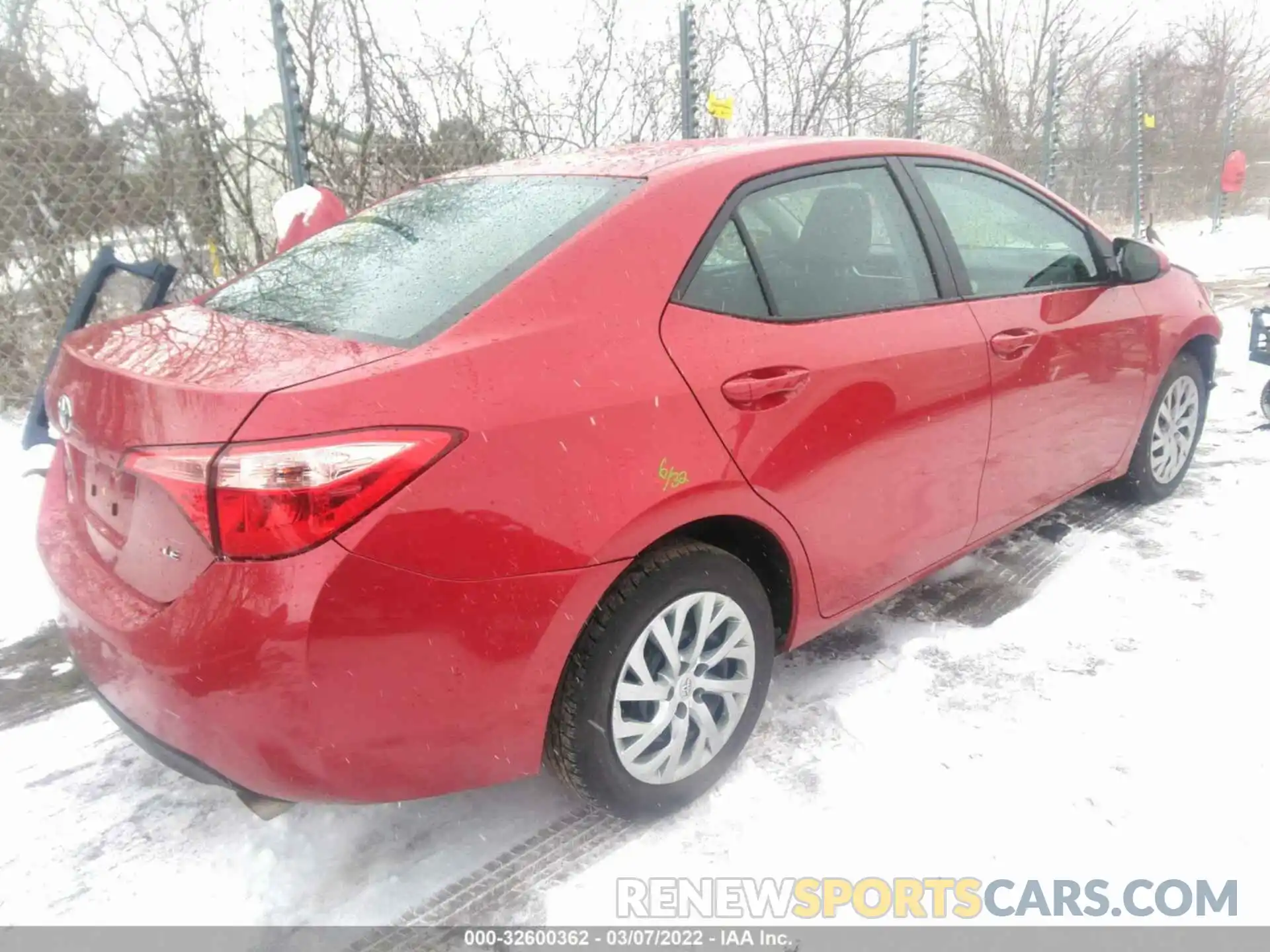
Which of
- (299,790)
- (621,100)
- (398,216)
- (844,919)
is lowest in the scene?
(844,919)

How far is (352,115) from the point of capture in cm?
595

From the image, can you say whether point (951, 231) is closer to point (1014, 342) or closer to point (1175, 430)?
point (1014, 342)

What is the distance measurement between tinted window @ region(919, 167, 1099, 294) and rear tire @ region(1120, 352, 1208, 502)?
89 centimetres

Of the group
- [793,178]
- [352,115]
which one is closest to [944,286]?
[793,178]

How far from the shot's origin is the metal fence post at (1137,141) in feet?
46.5

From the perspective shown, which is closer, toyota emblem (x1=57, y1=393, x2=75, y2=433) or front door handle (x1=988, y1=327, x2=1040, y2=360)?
toyota emblem (x1=57, y1=393, x2=75, y2=433)

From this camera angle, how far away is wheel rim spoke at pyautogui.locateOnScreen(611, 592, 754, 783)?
6.82ft

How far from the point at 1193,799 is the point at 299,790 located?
6.91 feet

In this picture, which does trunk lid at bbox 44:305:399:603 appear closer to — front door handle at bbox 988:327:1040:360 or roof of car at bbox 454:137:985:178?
roof of car at bbox 454:137:985:178

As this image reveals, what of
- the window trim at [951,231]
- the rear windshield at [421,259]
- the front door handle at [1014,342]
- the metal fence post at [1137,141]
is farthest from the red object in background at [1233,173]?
the rear windshield at [421,259]

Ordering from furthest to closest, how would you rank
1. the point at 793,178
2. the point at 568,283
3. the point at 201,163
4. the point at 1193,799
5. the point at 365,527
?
the point at 201,163 → the point at 793,178 → the point at 1193,799 → the point at 568,283 → the point at 365,527

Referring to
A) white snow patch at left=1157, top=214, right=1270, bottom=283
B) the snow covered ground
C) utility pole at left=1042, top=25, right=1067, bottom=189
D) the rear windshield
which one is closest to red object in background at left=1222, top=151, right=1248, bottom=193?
white snow patch at left=1157, top=214, right=1270, bottom=283

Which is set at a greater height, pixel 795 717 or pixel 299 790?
pixel 299 790

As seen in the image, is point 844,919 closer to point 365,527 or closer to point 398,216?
point 365,527
